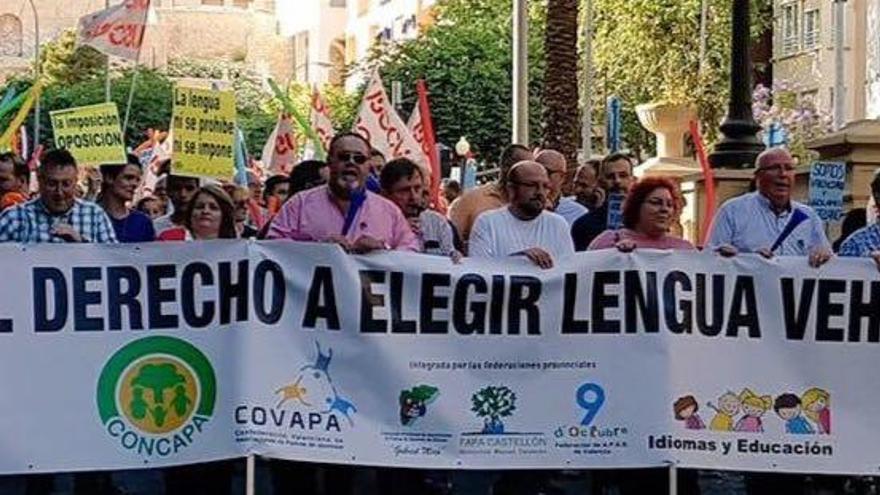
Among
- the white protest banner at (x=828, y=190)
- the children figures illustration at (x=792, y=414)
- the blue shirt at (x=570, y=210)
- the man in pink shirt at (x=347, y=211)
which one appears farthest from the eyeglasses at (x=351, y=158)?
the white protest banner at (x=828, y=190)

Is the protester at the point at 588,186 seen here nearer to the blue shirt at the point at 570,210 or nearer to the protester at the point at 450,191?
the blue shirt at the point at 570,210

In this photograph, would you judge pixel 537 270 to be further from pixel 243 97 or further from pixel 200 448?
pixel 243 97

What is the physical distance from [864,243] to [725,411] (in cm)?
121

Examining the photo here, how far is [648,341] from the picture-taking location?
29.9 feet

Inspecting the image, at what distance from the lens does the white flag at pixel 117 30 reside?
19797 mm

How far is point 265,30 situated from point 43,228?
415ft

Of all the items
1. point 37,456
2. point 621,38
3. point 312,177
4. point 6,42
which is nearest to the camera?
point 37,456

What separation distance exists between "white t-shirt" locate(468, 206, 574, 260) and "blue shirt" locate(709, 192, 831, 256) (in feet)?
3.08

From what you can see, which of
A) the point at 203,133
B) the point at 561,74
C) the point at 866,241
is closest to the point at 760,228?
the point at 866,241

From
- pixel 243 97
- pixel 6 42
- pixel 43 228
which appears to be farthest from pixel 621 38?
pixel 6 42

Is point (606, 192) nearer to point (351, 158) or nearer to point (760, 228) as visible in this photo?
point (760, 228)

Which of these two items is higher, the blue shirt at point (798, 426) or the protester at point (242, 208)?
the protester at point (242, 208)

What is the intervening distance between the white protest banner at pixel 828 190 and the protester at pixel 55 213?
5.15 m

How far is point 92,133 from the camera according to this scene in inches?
634
